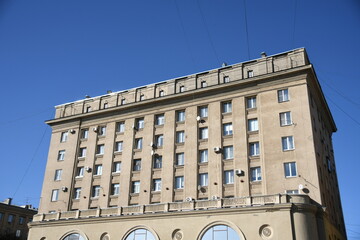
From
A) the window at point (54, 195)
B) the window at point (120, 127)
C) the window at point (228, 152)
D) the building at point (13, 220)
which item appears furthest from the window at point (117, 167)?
the building at point (13, 220)

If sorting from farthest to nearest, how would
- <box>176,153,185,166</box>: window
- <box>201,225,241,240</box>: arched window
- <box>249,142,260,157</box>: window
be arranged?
1. <box>176,153,185,166</box>: window
2. <box>249,142,260,157</box>: window
3. <box>201,225,241,240</box>: arched window

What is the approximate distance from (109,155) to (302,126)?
848 inches

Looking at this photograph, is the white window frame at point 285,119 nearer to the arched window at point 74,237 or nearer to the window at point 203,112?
the window at point 203,112

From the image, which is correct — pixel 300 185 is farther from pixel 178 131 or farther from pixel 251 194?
pixel 178 131

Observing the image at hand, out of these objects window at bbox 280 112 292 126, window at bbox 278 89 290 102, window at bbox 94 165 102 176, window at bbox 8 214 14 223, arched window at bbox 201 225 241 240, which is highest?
window at bbox 278 89 290 102

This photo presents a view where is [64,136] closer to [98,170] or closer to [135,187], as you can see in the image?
[98,170]

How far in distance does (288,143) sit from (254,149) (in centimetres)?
331

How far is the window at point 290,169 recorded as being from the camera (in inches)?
1339

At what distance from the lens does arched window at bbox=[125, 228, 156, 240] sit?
34450 mm

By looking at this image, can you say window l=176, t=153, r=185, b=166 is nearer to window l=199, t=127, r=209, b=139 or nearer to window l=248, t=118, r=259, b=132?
window l=199, t=127, r=209, b=139

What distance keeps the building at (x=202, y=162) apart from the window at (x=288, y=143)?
0.43 feet

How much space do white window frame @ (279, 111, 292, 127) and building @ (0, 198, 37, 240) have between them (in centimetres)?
5063

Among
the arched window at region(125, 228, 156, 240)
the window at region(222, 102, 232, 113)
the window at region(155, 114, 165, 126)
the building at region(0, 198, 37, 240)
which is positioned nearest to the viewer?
the arched window at region(125, 228, 156, 240)

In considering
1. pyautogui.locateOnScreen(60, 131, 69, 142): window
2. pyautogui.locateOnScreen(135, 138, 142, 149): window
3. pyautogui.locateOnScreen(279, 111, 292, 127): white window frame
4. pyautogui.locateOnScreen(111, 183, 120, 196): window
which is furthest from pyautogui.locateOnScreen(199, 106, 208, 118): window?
pyautogui.locateOnScreen(60, 131, 69, 142): window
